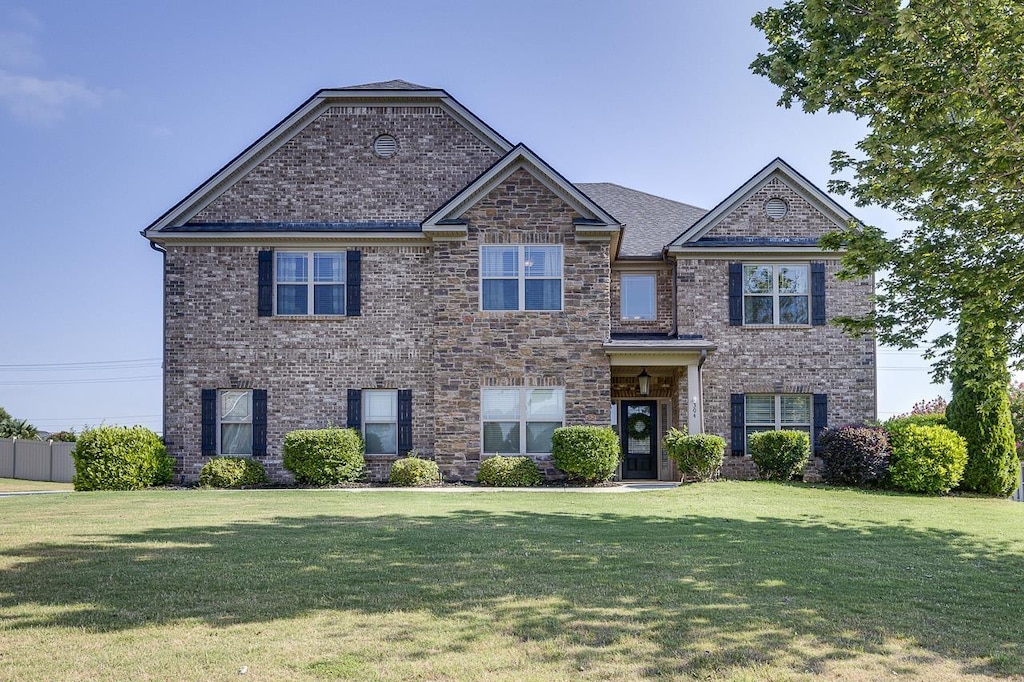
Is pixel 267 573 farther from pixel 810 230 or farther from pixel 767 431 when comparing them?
pixel 810 230

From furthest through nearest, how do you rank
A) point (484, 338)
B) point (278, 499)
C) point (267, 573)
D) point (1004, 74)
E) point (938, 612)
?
point (484, 338) → point (278, 499) → point (1004, 74) → point (267, 573) → point (938, 612)

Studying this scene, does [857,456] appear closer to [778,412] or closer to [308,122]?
[778,412]

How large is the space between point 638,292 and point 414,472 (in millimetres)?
7483

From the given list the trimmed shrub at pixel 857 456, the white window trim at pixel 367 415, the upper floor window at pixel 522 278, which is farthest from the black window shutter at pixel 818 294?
the white window trim at pixel 367 415

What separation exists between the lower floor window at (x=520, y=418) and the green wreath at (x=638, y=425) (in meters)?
3.19

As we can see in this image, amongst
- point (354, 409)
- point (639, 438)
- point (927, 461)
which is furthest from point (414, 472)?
point (927, 461)

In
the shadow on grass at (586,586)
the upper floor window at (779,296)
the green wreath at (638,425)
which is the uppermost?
the upper floor window at (779,296)

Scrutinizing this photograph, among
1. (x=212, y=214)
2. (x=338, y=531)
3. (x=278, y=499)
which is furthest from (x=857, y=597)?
(x=212, y=214)

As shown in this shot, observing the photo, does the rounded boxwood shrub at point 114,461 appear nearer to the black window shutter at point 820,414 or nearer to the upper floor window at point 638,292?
the upper floor window at point 638,292

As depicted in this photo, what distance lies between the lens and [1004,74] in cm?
850

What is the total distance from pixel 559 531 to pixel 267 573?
408 cm

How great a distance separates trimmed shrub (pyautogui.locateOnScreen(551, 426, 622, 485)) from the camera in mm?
17531

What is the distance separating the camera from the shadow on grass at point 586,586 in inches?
225

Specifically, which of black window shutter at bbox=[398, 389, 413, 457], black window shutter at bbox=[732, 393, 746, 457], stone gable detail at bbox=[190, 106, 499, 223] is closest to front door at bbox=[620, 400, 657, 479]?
black window shutter at bbox=[732, 393, 746, 457]
